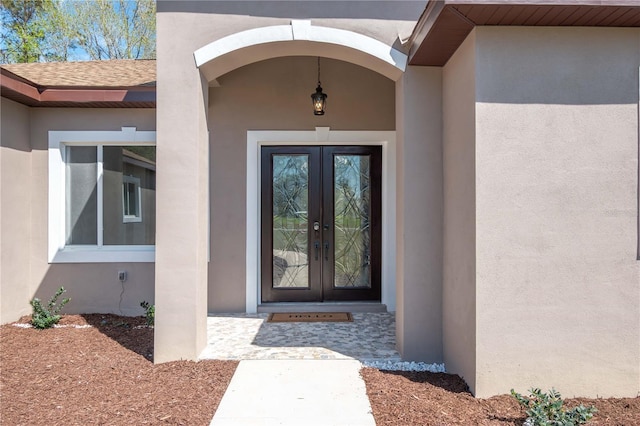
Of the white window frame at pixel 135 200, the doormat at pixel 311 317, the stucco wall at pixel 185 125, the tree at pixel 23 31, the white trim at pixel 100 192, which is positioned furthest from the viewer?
the tree at pixel 23 31

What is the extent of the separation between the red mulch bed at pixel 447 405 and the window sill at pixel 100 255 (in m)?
4.06

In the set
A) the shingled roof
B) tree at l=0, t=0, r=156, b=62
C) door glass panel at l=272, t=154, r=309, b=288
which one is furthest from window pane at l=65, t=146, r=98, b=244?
tree at l=0, t=0, r=156, b=62

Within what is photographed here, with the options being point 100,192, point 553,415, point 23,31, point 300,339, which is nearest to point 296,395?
point 300,339

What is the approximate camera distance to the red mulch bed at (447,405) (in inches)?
130

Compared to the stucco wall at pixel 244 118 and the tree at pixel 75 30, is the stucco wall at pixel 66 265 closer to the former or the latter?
the stucco wall at pixel 244 118

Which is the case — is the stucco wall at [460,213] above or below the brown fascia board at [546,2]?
below

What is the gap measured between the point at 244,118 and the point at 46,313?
3.92 metres

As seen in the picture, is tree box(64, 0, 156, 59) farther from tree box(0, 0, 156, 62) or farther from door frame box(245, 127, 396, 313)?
door frame box(245, 127, 396, 313)

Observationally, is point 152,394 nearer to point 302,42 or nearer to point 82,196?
point 302,42

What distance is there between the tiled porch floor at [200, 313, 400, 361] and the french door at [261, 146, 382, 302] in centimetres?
70

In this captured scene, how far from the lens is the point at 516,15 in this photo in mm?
3568

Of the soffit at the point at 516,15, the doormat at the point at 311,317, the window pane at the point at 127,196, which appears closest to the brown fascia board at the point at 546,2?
the soffit at the point at 516,15

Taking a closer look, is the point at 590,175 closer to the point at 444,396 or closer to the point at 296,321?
the point at 444,396

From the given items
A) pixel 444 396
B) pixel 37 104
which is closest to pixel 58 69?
pixel 37 104
